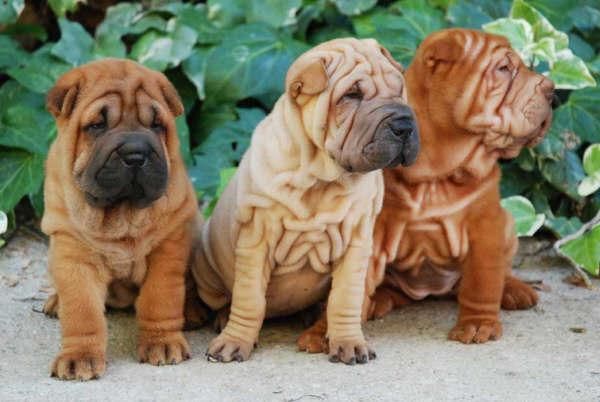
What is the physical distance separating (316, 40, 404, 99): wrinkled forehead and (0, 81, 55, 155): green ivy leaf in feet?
7.52

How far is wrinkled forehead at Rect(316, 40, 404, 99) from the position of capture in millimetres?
4293

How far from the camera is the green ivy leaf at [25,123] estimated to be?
6.16 meters

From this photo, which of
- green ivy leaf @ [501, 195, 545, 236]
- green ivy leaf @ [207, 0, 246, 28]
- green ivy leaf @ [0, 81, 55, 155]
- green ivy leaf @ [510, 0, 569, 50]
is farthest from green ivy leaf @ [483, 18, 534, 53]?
green ivy leaf @ [0, 81, 55, 155]

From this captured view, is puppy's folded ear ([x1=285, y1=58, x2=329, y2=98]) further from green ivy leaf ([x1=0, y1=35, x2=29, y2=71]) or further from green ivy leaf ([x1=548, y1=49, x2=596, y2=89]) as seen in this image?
green ivy leaf ([x1=0, y1=35, x2=29, y2=71])

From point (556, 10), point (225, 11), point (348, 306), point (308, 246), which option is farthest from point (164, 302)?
point (556, 10)

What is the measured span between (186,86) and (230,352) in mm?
2622

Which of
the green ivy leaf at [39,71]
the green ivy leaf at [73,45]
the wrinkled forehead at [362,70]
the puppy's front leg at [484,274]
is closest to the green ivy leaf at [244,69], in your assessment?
the green ivy leaf at [73,45]

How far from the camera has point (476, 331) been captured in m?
4.87

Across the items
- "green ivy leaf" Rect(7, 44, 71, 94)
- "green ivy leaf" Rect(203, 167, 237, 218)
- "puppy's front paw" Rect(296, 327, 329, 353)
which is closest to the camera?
"puppy's front paw" Rect(296, 327, 329, 353)

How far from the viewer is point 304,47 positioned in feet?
21.9

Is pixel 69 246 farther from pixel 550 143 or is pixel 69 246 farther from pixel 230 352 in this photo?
pixel 550 143

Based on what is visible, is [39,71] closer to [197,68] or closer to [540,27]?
[197,68]

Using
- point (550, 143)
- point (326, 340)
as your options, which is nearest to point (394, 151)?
point (326, 340)

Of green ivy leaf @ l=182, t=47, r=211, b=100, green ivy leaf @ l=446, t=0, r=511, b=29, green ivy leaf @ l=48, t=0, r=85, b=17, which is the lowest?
green ivy leaf @ l=182, t=47, r=211, b=100
